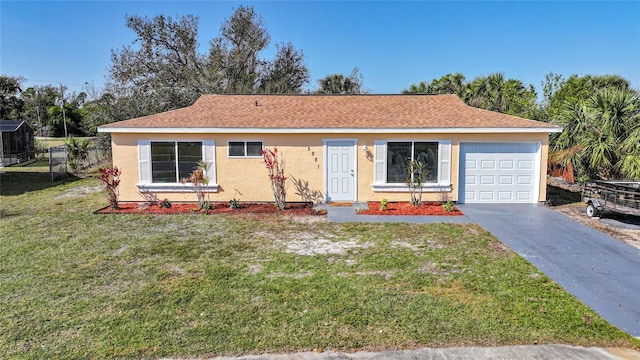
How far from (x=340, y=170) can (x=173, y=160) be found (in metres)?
5.58

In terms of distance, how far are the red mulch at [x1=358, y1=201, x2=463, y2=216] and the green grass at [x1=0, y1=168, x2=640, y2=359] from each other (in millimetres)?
1674

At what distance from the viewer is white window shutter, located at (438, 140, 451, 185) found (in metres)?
13.5

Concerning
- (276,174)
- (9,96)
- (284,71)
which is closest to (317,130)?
(276,174)

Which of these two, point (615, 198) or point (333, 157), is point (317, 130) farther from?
point (615, 198)

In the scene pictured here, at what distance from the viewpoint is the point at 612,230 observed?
1033 centimetres

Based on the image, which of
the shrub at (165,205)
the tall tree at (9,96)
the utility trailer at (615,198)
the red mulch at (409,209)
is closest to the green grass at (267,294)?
the red mulch at (409,209)

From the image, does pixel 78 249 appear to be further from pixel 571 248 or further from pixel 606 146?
pixel 606 146

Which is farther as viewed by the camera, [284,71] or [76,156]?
[284,71]

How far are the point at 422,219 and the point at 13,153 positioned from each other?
27.9 m

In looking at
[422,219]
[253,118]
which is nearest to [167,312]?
[422,219]

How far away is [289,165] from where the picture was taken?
542 inches

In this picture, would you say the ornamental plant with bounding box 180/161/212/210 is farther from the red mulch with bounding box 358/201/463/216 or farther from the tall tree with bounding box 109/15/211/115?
the tall tree with bounding box 109/15/211/115

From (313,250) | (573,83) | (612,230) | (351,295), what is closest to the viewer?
(351,295)

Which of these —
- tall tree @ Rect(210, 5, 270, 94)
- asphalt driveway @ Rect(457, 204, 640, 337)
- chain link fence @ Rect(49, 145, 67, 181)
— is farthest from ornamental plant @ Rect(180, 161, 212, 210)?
tall tree @ Rect(210, 5, 270, 94)
